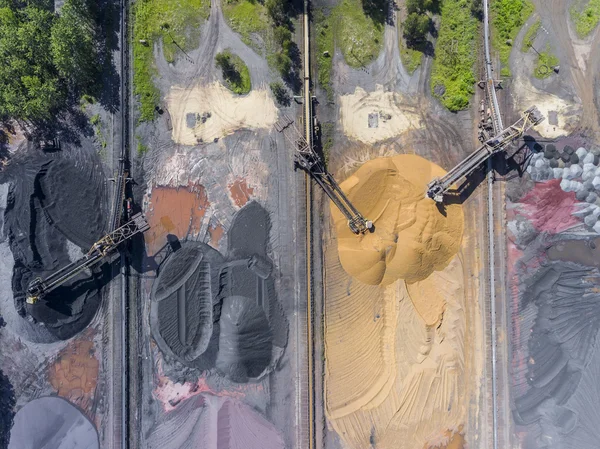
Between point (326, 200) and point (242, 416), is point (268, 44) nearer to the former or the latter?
point (326, 200)

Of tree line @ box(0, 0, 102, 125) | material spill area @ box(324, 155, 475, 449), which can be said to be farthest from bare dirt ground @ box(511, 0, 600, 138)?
tree line @ box(0, 0, 102, 125)

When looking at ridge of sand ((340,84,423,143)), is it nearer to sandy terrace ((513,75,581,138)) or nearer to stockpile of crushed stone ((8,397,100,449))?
sandy terrace ((513,75,581,138))

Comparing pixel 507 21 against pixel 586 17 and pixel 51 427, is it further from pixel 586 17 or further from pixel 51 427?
pixel 51 427

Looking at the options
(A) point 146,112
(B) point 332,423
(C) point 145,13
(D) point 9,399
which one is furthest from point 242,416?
(C) point 145,13

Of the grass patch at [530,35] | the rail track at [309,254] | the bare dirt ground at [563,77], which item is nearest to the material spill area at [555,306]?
the bare dirt ground at [563,77]

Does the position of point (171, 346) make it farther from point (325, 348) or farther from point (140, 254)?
point (325, 348)

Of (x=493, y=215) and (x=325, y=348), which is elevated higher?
(x=493, y=215)

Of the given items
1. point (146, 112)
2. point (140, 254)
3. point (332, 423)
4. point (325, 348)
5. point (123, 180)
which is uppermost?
point (146, 112)
